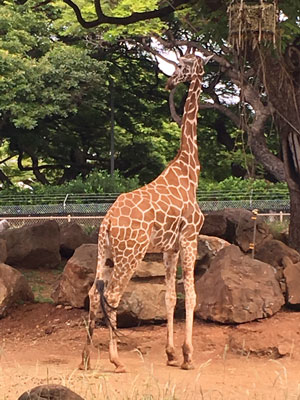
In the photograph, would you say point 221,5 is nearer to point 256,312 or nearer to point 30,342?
point 256,312

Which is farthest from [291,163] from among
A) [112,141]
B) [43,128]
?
[43,128]

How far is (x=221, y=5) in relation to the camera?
1028cm

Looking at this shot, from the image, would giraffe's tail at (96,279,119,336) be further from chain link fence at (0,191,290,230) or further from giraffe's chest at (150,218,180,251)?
chain link fence at (0,191,290,230)

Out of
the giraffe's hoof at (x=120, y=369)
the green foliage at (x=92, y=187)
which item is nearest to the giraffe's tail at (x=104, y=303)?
the giraffe's hoof at (x=120, y=369)

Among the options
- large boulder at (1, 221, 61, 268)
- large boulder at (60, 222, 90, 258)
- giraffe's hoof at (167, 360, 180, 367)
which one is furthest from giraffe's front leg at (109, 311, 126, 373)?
large boulder at (60, 222, 90, 258)

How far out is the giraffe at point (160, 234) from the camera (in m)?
7.29

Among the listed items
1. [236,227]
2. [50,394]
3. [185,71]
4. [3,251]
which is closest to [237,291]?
[185,71]

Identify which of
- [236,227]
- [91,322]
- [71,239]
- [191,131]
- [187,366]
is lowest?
[187,366]

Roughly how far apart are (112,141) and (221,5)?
57.8 feet

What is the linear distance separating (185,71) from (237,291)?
8.74 ft

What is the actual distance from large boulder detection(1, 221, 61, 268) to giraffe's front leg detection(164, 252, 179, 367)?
6032mm

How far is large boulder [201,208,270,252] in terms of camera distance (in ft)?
43.3

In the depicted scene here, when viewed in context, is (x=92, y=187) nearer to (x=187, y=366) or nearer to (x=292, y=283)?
(x=292, y=283)

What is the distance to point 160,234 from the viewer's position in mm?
7590
